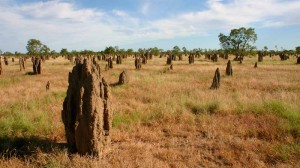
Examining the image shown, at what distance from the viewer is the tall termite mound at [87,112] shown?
7.45 m

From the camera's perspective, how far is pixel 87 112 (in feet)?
24.5

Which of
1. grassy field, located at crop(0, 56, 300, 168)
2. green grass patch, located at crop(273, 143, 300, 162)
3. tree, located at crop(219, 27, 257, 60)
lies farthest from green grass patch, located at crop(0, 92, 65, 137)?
tree, located at crop(219, 27, 257, 60)

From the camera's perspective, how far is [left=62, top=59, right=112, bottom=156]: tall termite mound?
7.45 m

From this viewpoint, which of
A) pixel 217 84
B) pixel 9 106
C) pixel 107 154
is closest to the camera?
pixel 107 154

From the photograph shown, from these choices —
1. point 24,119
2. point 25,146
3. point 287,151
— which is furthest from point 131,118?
point 287,151

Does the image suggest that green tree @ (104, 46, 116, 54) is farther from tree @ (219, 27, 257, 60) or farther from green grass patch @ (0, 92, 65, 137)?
green grass patch @ (0, 92, 65, 137)

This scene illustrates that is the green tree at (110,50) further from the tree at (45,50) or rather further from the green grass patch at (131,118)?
the green grass patch at (131,118)

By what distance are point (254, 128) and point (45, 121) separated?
23.2 feet

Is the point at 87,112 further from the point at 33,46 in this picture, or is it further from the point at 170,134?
the point at 33,46

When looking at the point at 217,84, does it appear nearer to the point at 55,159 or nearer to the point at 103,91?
the point at 103,91

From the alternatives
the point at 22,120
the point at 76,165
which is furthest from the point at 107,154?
the point at 22,120

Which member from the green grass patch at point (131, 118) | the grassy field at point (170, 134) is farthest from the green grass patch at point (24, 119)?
the green grass patch at point (131, 118)

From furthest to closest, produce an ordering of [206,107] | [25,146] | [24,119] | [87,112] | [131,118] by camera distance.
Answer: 1. [206,107]
2. [131,118]
3. [24,119]
4. [25,146]
5. [87,112]

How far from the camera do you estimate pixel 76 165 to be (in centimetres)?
671
